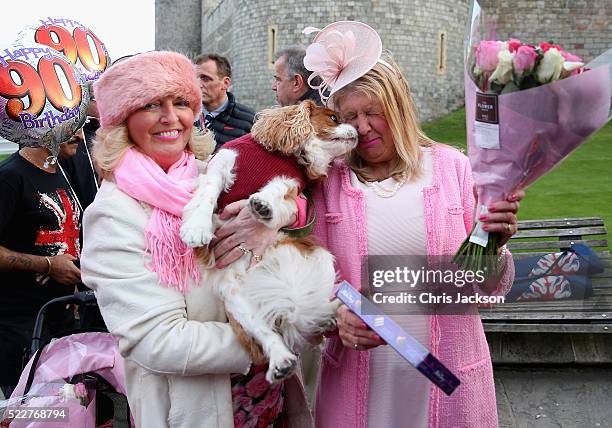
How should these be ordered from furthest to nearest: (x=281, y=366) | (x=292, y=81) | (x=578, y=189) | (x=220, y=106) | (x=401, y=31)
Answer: (x=401, y=31)
(x=578, y=189)
(x=220, y=106)
(x=292, y=81)
(x=281, y=366)

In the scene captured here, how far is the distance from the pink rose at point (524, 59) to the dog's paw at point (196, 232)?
0.88 m

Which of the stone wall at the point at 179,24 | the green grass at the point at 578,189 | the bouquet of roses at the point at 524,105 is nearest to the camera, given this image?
the bouquet of roses at the point at 524,105

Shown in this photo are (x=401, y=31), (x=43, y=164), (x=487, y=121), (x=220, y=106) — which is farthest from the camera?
(x=401, y=31)

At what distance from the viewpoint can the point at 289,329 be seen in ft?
5.82

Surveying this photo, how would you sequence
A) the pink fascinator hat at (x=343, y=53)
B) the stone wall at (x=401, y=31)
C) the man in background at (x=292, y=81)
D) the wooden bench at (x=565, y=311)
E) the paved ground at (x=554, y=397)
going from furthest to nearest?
the stone wall at (x=401, y=31) < the man in background at (x=292, y=81) < the wooden bench at (x=565, y=311) < the paved ground at (x=554, y=397) < the pink fascinator hat at (x=343, y=53)

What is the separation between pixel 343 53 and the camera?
195 centimetres

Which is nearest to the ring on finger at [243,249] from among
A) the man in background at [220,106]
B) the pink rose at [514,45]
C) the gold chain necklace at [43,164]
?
the pink rose at [514,45]

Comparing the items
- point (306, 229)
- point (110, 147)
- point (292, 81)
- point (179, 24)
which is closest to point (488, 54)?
point (306, 229)

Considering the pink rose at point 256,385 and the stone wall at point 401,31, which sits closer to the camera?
the pink rose at point 256,385

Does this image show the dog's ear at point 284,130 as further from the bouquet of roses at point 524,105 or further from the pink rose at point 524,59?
the pink rose at point 524,59

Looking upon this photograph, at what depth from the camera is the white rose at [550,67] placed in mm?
1413

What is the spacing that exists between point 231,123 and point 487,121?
3.49 meters

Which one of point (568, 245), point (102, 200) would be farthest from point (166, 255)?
point (568, 245)

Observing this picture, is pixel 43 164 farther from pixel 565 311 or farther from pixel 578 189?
pixel 578 189
